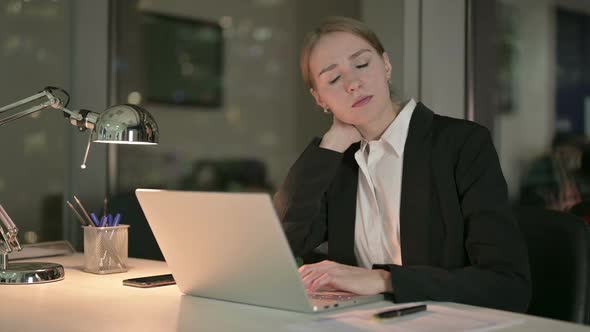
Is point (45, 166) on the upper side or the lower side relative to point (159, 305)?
upper

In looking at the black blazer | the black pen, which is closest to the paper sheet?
the black pen

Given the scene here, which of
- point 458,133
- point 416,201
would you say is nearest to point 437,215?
point 416,201

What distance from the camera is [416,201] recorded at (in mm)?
1554

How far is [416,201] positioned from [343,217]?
0.20m

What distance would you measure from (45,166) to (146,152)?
0.49 metres

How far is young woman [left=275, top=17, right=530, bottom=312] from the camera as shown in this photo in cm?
136

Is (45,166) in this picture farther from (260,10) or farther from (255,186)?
(260,10)

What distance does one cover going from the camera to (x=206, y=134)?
123 inches

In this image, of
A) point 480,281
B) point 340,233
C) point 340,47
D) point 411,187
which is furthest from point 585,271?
point 340,47

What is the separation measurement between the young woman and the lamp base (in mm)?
525

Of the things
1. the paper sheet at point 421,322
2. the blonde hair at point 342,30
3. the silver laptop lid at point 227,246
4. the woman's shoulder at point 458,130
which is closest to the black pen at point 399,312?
the paper sheet at point 421,322

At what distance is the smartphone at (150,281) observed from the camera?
1.46 metres

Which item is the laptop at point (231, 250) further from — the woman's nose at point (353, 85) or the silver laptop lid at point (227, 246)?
the woman's nose at point (353, 85)

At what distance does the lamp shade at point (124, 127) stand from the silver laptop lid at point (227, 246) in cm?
22
